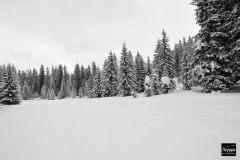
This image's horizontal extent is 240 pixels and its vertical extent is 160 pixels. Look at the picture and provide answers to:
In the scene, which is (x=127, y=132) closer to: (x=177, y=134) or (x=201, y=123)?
(x=177, y=134)

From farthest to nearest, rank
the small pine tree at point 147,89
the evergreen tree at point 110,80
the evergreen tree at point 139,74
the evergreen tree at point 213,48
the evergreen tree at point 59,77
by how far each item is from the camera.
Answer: the evergreen tree at point 59,77 → the evergreen tree at point 139,74 → the evergreen tree at point 110,80 → the small pine tree at point 147,89 → the evergreen tree at point 213,48

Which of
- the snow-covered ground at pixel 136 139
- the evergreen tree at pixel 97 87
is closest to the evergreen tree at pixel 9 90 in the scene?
the evergreen tree at pixel 97 87

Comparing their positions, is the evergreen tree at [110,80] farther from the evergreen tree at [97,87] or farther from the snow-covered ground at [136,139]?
the snow-covered ground at [136,139]

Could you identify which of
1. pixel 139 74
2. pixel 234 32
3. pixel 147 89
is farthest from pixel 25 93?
pixel 234 32

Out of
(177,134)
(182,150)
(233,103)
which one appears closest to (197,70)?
(233,103)

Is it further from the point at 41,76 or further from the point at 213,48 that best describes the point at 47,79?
the point at 213,48

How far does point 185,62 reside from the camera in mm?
41594

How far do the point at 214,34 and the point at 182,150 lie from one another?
14059 mm

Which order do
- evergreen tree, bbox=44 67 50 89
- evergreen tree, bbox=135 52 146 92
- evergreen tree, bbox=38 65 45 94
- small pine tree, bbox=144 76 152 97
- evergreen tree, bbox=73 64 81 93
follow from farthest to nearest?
evergreen tree, bbox=38 65 45 94 → evergreen tree, bbox=44 67 50 89 → evergreen tree, bbox=73 64 81 93 → evergreen tree, bbox=135 52 146 92 → small pine tree, bbox=144 76 152 97

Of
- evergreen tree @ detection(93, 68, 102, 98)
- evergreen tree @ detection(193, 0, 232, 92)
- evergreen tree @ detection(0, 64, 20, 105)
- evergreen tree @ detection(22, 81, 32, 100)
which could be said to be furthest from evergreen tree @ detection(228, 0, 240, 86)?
evergreen tree @ detection(22, 81, 32, 100)

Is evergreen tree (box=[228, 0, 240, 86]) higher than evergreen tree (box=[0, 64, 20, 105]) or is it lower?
higher

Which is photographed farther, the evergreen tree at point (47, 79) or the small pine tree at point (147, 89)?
the evergreen tree at point (47, 79)

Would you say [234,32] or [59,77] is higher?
[59,77]

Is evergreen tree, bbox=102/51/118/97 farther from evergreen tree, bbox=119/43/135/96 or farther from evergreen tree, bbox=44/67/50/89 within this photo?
evergreen tree, bbox=44/67/50/89
